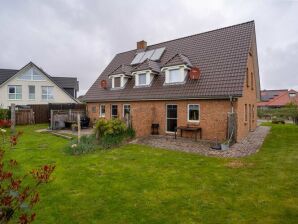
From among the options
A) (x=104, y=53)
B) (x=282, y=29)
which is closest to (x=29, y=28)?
(x=104, y=53)

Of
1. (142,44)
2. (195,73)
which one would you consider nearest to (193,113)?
(195,73)

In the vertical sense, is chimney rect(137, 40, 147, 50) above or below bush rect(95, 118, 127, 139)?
above

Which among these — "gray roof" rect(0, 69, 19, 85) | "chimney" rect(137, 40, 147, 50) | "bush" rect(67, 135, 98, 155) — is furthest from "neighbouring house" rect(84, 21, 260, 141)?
"gray roof" rect(0, 69, 19, 85)

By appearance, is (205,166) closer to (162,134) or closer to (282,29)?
(162,134)

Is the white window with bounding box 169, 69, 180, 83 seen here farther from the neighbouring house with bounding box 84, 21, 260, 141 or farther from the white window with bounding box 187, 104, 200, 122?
the white window with bounding box 187, 104, 200, 122

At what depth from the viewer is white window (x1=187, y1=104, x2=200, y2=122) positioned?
47.4ft

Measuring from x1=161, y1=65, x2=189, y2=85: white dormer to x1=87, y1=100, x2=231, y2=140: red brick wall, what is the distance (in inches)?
66.7

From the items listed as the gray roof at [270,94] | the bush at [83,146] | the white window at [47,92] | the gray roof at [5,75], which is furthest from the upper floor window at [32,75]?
the gray roof at [270,94]

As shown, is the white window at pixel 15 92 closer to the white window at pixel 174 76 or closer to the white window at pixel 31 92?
the white window at pixel 31 92

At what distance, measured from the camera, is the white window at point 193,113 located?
47.4ft

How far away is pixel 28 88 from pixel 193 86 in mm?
24713

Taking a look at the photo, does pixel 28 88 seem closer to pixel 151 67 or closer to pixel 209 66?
pixel 151 67

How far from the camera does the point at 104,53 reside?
1336 inches

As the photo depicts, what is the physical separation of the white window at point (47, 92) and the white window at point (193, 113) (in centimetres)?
2386
